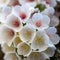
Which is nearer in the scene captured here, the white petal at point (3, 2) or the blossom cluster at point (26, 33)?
the blossom cluster at point (26, 33)

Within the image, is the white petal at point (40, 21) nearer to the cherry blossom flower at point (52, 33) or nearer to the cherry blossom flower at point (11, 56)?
the cherry blossom flower at point (52, 33)

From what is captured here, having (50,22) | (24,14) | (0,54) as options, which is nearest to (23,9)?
(24,14)

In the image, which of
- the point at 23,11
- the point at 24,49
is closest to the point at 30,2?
the point at 23,11

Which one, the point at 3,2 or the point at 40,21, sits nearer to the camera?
the point at 40,21

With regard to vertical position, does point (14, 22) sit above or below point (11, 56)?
above

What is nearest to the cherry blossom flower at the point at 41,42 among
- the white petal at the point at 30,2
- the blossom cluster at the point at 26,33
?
the blossom cluster at the point at 26,33

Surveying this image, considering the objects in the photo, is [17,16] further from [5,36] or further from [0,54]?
[0,54]

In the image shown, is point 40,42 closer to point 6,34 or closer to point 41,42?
point 41,42

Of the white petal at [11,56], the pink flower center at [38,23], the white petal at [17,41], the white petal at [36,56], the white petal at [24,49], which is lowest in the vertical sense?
the white petal at [11,56]
